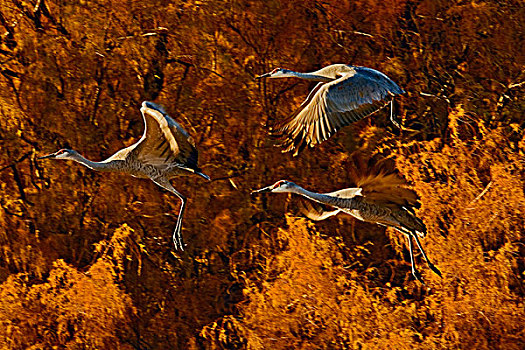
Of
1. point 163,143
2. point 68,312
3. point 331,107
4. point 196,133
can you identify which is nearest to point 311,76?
point 331,107

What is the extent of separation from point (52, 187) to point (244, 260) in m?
2.58

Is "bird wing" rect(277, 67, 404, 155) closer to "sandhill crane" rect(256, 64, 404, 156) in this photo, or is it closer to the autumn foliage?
"sandhill crane" rect(256, 64, 404, 156)

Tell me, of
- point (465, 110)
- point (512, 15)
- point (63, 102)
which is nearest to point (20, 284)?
point (63, 102)

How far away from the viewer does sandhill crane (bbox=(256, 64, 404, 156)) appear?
10.1 metres

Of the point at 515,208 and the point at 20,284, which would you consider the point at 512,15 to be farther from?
the point at 20,284

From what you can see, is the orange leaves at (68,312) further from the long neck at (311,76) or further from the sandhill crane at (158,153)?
the long neck at (311,76)

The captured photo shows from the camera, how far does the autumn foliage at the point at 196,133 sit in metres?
15.6

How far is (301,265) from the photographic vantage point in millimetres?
14766

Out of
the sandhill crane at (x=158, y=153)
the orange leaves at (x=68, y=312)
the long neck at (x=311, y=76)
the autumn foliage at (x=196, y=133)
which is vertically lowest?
the orange leaves at (x=68, y=312)

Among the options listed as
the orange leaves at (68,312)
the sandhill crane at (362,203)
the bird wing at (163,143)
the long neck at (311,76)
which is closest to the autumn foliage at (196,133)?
the orange leaves at (68,312)

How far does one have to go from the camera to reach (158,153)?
10.5 meters

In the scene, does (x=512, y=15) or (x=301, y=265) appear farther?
(x=512, y=15)

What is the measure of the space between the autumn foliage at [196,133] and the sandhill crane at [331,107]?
4.72m

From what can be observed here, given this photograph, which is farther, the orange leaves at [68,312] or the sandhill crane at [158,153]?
the orange leaves at [68,312]
